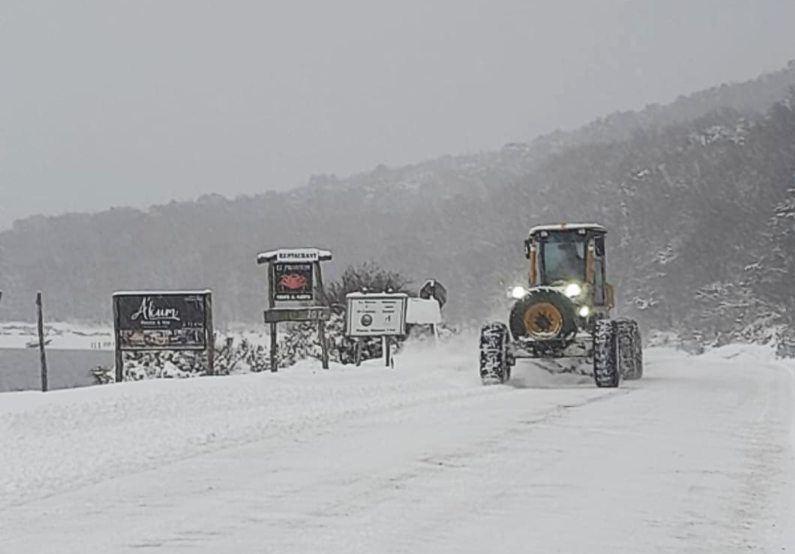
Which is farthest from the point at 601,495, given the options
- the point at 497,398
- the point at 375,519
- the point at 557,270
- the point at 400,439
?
the point at 557,270

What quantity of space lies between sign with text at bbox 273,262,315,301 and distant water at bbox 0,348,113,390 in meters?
25.6

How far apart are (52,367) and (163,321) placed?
5833 centimetres

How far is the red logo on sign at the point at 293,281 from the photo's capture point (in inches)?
925

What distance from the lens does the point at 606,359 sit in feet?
68.6

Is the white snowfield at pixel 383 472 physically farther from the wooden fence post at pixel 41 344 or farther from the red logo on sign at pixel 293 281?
the red logo on sign at pixel 293 281

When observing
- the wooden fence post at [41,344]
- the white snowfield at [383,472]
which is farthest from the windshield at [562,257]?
the wooden fence post at [41,344]

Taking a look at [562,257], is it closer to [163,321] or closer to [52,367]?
[163,321]

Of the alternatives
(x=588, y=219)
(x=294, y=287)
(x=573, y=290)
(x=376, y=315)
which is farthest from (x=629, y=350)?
(x=588, y=219)

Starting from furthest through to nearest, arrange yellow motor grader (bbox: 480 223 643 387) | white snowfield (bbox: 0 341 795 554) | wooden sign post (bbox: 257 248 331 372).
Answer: wooden sign post (bbox: 257 248 331 372), yellow motor grader (bbox: 480 223 643 387), white snowfield (bbox: 0 341 795 554)

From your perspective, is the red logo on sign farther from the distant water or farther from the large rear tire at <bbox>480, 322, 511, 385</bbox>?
the distant water

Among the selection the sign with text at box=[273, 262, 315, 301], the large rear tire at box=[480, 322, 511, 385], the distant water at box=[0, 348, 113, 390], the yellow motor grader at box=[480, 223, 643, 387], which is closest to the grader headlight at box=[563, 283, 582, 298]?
the yellow motor grader at box=[480, 223, 643, 387]

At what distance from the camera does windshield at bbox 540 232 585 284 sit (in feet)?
76.8

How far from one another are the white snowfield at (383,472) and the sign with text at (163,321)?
12.9 ft

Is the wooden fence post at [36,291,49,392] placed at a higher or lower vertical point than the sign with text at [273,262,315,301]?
lower
